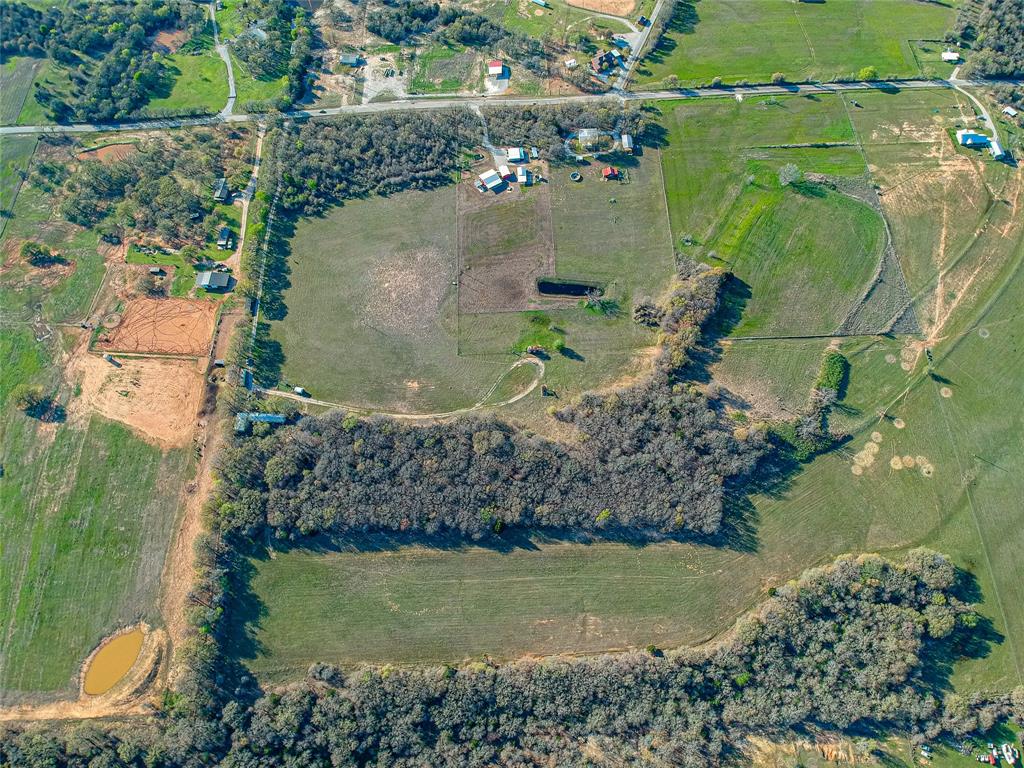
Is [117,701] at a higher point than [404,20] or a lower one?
lower

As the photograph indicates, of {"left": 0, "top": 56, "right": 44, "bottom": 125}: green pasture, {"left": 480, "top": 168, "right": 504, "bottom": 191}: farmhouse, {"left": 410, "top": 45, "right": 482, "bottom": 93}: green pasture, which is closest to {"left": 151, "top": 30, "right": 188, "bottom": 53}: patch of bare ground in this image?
{"left": 0, "top": 56, "right": 44, "bottom": 125}: green pasture

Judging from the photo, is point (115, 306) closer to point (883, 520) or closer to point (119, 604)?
point (119, 604)

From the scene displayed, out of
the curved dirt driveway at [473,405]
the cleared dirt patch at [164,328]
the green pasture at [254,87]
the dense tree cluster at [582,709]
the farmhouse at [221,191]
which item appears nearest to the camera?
the dense tree cluster at [582,709]

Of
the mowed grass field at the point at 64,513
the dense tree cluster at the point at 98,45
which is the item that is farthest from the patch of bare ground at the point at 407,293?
the dense tree cluster at the point at 98,45

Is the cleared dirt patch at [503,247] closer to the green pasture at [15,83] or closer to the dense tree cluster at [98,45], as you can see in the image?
Result: the dense tree cluster at [98,45]

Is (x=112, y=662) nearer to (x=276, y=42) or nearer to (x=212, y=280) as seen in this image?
(x=212, y=280)

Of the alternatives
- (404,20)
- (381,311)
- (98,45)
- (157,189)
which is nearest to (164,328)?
(157,189)

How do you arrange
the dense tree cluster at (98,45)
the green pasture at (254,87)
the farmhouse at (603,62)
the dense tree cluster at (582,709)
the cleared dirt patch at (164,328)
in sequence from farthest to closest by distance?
the farmhouse at (603,62) → the dense tree cluster at (98,45) → the green pasture at (254,87) → the cleared dirt patch at (164,328) → the dense tree cluster at (582,709)
